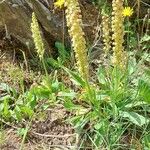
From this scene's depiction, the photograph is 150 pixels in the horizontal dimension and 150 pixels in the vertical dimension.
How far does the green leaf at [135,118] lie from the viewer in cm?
317

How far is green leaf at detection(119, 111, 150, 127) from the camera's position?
125 inches

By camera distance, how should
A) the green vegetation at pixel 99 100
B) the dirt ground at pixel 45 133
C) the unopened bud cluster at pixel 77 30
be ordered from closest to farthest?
the unopened bud cluster at pixel 77 30
the green vegetation at pixel 99 100
the dirt ground at pixel 45 133

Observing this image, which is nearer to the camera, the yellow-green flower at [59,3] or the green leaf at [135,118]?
the green leaf at [135,118]

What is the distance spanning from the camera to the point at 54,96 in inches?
139

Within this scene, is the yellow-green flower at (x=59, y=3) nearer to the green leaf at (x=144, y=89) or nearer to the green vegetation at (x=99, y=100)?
the green vegetation at (x=99, y=100)

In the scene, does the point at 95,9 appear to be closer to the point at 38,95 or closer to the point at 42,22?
the point at 42,22

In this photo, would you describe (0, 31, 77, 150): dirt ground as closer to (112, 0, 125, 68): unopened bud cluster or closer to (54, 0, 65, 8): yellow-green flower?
(112, 0, 125, 68): unopened bud cluster

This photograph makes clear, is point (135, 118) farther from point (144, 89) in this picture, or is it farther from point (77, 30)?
point (77, 30)

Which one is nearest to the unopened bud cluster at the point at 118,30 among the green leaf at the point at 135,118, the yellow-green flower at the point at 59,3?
the green leaf at the point at 135,118

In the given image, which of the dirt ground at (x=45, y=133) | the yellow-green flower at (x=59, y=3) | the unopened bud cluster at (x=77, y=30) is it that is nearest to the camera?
the unopened bud cluster at (x=77, y=30)

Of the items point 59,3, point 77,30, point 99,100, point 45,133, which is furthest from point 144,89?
point 59,3

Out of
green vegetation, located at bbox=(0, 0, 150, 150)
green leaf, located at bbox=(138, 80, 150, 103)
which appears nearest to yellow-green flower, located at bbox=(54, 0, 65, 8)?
green vegetation, located at bbox=(0, 0, 150, 150)

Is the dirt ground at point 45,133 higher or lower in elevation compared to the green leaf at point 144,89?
lower

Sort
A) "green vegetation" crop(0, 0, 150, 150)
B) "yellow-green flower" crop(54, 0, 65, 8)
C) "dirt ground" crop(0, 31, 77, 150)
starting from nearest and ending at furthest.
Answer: "green vegetation" crop(0, 0, 150, 150), "dirt ground" crop(0, 31, 77, 150), "yellow-green flower" crop(54, 0, 65, 8)
